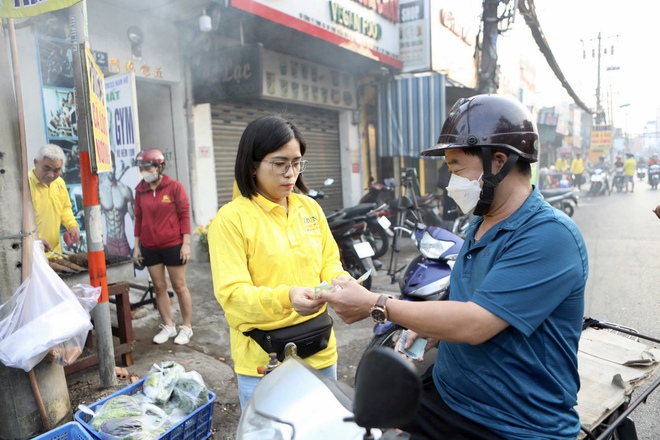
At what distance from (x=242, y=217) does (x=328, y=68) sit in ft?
29.4

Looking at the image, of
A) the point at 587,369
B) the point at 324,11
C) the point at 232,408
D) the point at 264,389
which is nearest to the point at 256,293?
the point at 264,389

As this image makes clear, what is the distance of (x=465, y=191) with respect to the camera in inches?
63.1

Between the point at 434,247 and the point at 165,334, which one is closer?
the point at 434,247

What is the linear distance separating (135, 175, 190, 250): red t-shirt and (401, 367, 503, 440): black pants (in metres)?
3.46

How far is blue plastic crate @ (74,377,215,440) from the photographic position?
2440 mm


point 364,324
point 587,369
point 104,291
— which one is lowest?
point 364,324

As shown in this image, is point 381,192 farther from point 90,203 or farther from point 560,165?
point 560,165

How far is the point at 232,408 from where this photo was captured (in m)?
3.29

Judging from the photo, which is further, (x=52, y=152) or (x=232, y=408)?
(x=52, y=152)

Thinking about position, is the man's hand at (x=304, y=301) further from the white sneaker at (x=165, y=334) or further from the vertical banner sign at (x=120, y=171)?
the vertical banner sign at (x=120, y=171)

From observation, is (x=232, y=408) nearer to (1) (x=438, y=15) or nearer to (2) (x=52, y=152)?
(2) (x=52, y=152)

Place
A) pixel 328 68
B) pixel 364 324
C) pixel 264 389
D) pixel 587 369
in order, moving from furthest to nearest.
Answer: pixel 328 68 → pixel 364 324 → pixel 587 369 → pixel 264 389

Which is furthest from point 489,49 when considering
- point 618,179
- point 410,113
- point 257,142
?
point 618,179

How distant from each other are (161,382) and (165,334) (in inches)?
73.2
